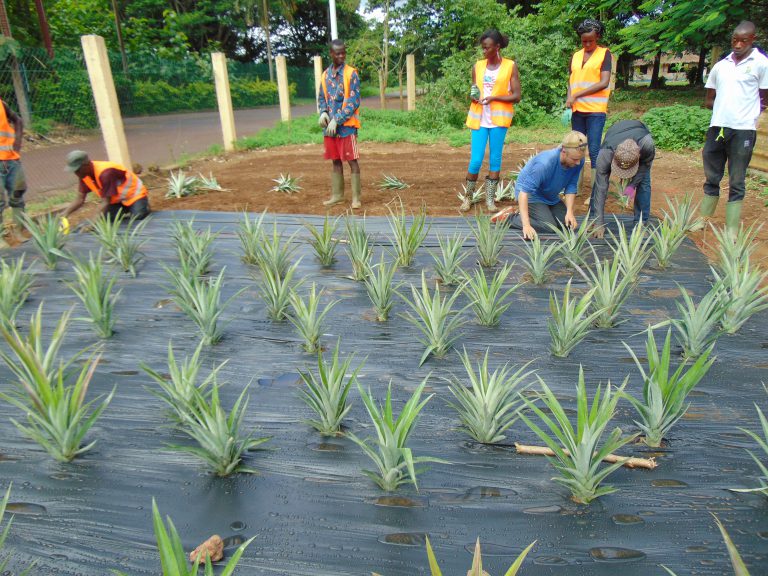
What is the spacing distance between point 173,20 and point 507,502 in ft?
84.6

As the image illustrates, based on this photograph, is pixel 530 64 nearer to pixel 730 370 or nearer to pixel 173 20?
pixel 730 370

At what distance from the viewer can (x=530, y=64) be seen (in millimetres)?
11461

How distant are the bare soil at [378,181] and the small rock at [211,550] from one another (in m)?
2.55

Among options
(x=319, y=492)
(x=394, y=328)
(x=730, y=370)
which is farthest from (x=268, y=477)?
(x=730, y=370)

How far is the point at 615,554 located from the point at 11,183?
4808 millimetres

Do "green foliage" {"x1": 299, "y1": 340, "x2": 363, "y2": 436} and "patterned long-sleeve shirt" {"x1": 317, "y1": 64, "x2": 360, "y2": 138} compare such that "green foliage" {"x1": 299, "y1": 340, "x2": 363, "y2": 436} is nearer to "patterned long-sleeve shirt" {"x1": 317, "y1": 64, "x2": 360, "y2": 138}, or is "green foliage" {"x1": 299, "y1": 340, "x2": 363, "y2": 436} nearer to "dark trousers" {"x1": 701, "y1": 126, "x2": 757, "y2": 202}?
"patterned long-sleeve shirt" {"x1": 317, "y1": 64, "x2": 360, "y2": 138}

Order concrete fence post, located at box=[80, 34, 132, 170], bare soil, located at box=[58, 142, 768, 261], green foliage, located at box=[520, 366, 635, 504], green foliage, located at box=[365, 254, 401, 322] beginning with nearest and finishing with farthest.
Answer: green foliage, located at box=[520, 366, 635, 504] → green foliage, located at box=[365, 254, 401, 322] → bare soil, located at box=[58, 142, 768, 261] → concrete fence post, located at box=[80, 34, 132, 170]

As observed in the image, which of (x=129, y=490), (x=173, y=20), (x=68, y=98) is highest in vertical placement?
(x=173, y=20)

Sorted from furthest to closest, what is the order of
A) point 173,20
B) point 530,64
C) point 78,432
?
point 173,20 < point 530,64 < point 78,432

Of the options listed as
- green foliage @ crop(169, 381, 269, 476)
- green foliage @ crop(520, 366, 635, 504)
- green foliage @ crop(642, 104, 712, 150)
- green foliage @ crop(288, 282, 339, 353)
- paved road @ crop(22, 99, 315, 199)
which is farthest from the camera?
green foliage @ crop(642, 104, 712, 150)

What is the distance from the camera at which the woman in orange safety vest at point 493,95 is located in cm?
384

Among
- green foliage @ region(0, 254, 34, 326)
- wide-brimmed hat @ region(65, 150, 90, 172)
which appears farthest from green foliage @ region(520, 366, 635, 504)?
wide-brimmed hat @ region(65, 150, 90, 172)

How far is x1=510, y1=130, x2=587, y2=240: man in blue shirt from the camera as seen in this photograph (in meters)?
2.98

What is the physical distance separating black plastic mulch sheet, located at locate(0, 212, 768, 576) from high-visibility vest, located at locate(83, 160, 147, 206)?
78.6 inches
